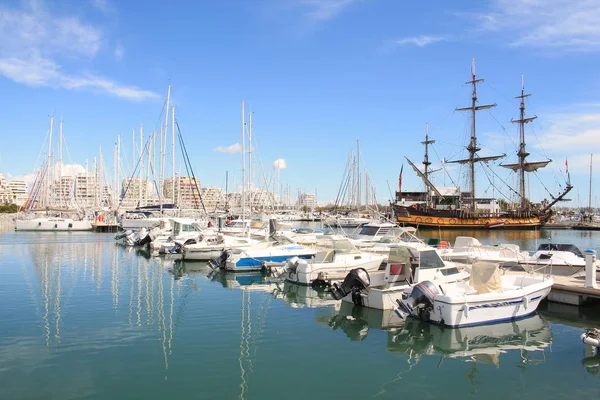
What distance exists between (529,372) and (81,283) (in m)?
20.9

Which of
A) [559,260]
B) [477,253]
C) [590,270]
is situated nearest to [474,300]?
[590,270]

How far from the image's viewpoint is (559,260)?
2275cm

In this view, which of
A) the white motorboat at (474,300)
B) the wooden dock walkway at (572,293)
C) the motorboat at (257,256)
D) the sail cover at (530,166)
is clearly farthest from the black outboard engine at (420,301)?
the sail cover at (530,166)

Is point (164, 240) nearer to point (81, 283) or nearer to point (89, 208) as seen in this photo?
point (81, 283)

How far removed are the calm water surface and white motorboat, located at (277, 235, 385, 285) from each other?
1457mm

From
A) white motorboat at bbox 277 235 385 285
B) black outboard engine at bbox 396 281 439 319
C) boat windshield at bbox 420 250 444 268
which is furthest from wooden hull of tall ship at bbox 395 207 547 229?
black outboard engine at bbox 396 281 439 319

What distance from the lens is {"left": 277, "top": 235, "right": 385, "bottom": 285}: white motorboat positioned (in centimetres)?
2297

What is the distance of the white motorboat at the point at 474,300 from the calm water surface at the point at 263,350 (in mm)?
426

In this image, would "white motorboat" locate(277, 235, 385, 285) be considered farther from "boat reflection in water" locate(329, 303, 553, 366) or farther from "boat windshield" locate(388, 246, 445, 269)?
"boat reflection in water" locate(329, 303, 553, 366)

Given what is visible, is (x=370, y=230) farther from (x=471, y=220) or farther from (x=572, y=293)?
(x=471, y=220)

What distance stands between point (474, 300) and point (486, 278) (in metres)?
1.59

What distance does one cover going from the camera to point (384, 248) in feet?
104

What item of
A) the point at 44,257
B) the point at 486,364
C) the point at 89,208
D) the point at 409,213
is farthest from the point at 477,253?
the point at 89,208

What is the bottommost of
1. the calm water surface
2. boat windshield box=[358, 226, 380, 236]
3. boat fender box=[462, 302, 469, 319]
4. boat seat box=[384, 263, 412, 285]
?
the calm water surface
